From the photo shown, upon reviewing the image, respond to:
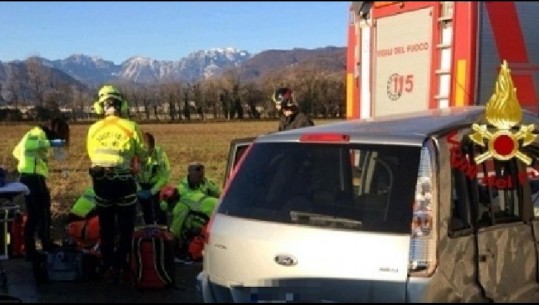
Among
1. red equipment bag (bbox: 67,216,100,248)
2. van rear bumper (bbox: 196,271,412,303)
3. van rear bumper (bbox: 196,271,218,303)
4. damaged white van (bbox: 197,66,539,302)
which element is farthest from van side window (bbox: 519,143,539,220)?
red equipment bag (bbox: 67,216,100,248)

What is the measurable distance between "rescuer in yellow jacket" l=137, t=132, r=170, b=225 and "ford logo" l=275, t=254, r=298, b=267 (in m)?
5.37

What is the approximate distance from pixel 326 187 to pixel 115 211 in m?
3.35

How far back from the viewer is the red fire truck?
27.9ft

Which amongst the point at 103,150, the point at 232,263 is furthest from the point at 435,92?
the point at 232,263

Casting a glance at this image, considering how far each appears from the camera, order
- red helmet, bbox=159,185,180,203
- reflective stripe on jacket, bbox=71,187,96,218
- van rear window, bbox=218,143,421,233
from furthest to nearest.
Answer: red helmet, bbox=159,185,180,203 → reflective stripe on jacket, bbox=71,187,96,218 → van rear window, bbox=218,143,421,233

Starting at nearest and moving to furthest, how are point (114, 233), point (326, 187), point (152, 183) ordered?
point (326, 187)
point (114, 233)
point (152, 183)

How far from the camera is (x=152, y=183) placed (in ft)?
31.5

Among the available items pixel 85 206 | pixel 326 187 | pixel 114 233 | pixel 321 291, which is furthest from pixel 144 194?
pixel 321 291

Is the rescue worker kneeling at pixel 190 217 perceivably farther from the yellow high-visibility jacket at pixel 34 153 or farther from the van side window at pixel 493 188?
the van side window at pixel 493 188

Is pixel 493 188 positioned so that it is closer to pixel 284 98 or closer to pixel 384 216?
pixel 384 216

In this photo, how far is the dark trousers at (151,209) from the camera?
9.47 m

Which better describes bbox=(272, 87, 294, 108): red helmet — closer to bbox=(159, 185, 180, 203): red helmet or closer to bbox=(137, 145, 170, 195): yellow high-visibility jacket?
bbox=(159, 185, 180, 203): red helmet

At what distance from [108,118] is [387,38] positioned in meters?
4.27

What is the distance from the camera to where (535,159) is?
17.1 ft
